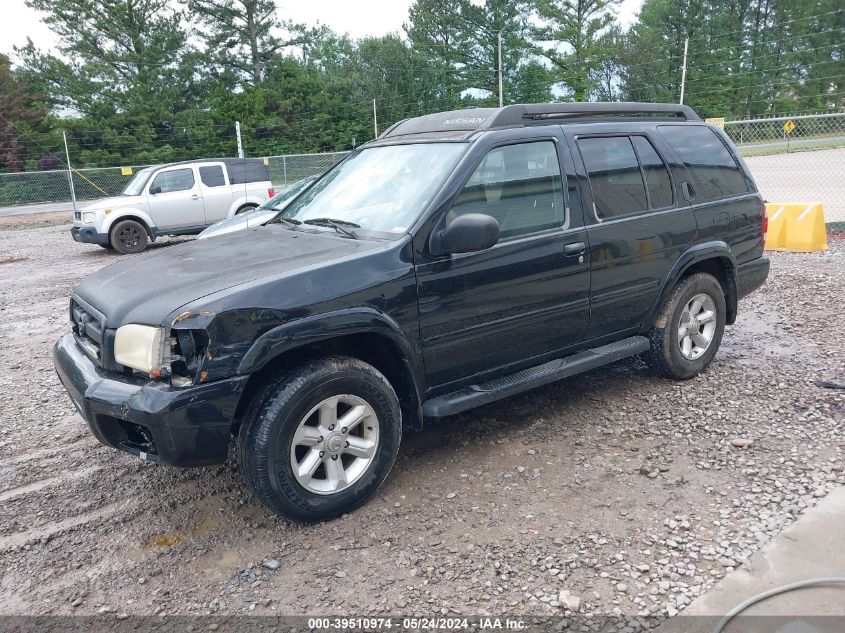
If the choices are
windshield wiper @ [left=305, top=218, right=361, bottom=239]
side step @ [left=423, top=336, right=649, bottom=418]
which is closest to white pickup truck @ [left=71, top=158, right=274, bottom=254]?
windshield wiper @ [left=305, top=218, right=361, bottom=239]

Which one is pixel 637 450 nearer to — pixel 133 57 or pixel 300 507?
pixel 300 507

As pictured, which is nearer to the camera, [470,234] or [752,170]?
[470,234]

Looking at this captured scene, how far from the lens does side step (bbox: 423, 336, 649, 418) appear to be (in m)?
3.75

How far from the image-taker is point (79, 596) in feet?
9.77

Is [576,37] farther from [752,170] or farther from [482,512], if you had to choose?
[482,512]

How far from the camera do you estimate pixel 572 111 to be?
450cm

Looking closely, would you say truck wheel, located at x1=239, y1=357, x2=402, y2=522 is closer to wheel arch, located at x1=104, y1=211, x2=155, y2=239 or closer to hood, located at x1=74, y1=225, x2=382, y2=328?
hood, located at x1=74, y1=225, x2=382, y2=328

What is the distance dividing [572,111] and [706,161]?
1.30 m

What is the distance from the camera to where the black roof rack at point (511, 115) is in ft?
13.6

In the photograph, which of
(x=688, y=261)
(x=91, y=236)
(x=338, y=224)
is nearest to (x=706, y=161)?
(x=688, y=261)

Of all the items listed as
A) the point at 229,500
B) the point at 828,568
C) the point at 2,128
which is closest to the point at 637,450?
the point at 828,568

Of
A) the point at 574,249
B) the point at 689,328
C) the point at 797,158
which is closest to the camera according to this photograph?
the point at 574,249

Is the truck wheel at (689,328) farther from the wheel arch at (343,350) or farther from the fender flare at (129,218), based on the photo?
the fender flare at (129,218)

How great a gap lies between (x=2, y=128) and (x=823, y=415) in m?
38.2
